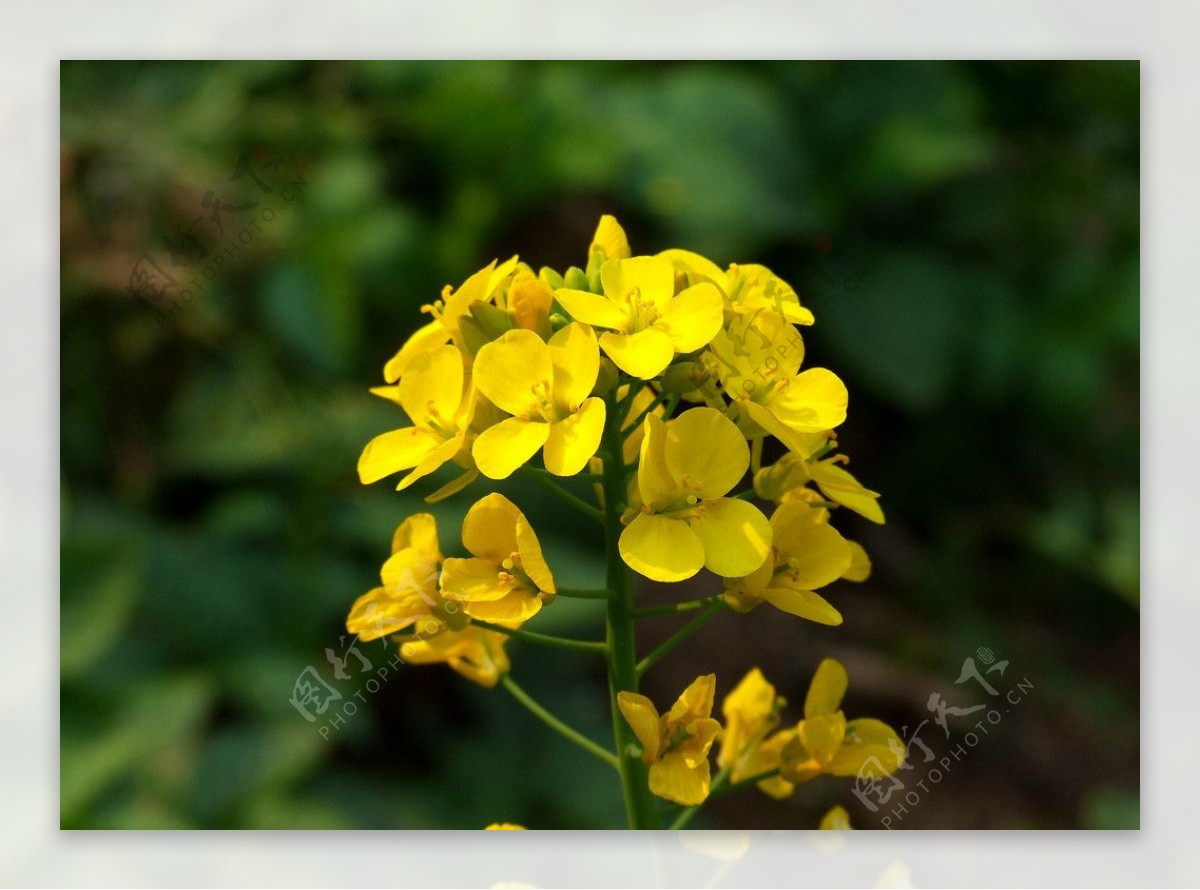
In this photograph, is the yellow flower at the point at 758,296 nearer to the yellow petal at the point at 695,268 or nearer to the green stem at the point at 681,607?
the yellow petal at the point at 695,268

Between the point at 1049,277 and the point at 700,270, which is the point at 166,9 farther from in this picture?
the point at 1049,277

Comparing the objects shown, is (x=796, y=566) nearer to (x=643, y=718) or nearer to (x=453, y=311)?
(x=643, y=718)

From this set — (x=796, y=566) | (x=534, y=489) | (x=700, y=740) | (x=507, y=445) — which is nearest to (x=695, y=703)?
(x=700, y=740)

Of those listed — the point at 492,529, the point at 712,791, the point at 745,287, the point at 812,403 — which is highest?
the point at 745,287

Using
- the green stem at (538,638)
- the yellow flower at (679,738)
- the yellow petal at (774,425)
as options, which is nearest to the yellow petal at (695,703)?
the yellow flower at (679,738)

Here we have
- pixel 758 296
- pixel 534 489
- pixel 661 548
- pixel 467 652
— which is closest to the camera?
pixel 661 548

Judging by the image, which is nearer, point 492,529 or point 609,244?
point 492,529
